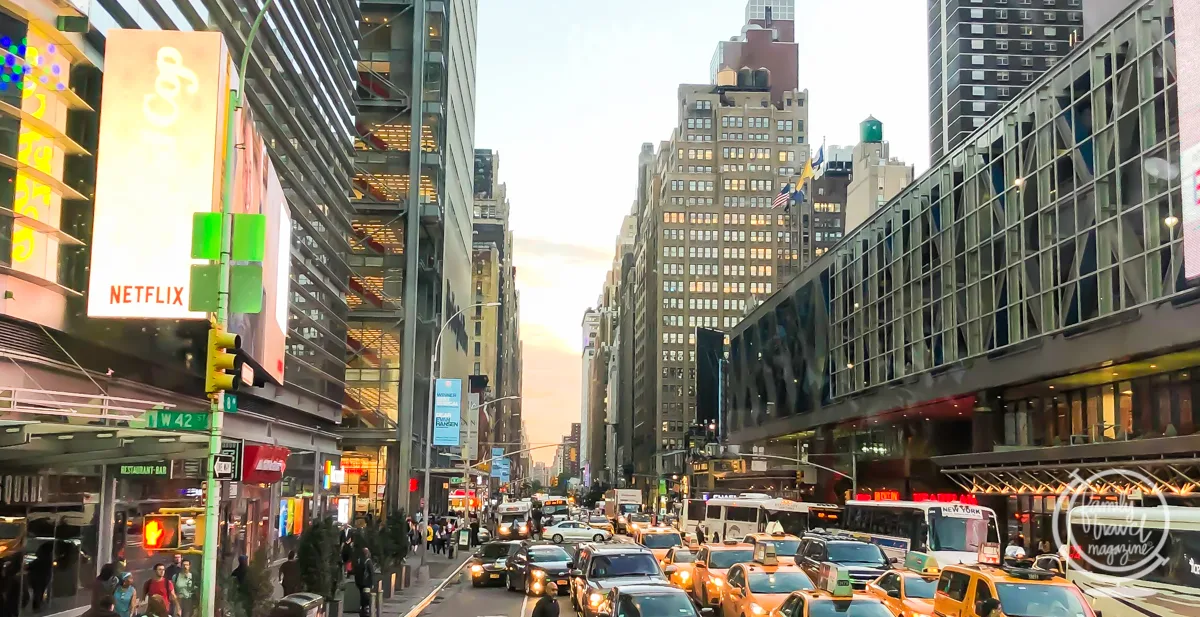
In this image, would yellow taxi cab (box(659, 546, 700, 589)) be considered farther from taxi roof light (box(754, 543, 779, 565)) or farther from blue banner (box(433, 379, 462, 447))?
blue banner (box(433, 379, 462, 447))

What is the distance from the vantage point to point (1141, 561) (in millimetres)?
21031

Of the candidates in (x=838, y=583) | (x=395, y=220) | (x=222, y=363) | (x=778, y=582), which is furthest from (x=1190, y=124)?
(x=395, y=220)

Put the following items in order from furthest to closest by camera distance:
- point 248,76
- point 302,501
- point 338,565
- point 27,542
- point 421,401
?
point 421,401 < point 302,501 < point 248,76 < point 338,565 < point 27,542

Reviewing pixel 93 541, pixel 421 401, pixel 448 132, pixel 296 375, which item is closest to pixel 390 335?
pixel 421 401

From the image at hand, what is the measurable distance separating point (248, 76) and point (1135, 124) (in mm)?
30693

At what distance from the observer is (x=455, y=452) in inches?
4513

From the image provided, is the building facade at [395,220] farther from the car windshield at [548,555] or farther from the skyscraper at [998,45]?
the skyscraper at [998,45]

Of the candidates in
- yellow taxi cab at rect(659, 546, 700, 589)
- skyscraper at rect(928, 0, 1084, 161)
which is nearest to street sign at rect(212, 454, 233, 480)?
yellow taxi cab at rect(659, 546, 700, 589)

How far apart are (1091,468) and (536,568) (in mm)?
23631

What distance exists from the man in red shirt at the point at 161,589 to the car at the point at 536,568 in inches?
559

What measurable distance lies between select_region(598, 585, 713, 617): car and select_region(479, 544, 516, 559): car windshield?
2015cm

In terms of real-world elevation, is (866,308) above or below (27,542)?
above

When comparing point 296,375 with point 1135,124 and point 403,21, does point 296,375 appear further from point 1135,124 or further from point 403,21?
point 403,21

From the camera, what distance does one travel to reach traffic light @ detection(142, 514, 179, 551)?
96.7 feet
